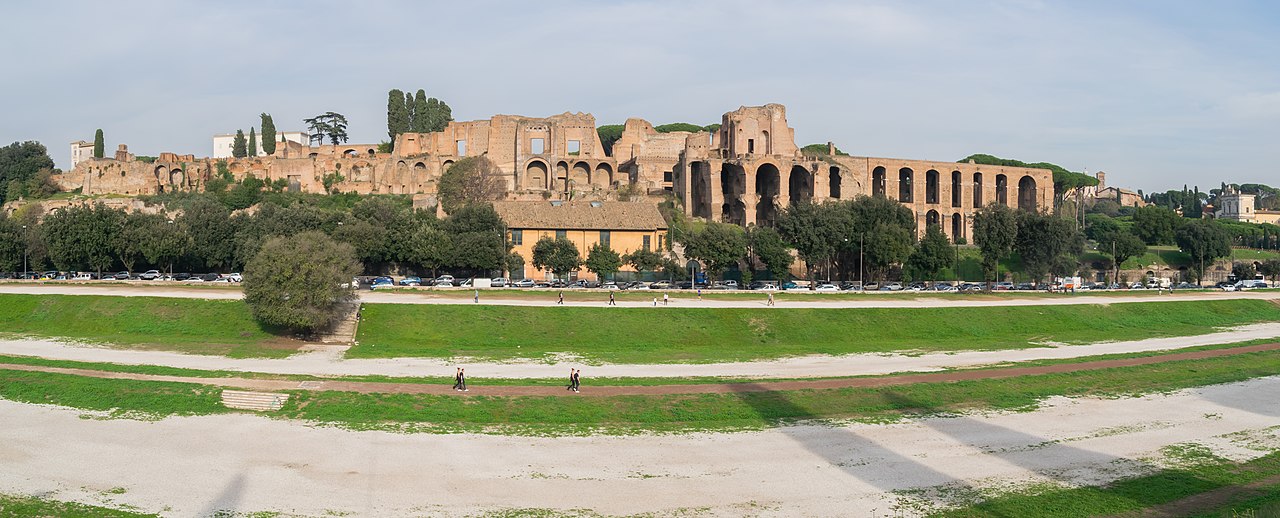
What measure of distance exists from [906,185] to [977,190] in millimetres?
8078

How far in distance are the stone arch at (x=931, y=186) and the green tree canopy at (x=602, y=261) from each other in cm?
4506

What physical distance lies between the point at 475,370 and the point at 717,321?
1488cm

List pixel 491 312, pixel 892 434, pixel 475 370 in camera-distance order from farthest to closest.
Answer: pixel 491 312 → pixel 475 370 → pixel 892 434

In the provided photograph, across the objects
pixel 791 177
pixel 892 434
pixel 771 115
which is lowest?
pixel 892 434

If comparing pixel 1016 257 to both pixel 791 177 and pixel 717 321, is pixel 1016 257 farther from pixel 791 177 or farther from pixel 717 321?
pixel 717 321

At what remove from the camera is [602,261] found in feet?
202

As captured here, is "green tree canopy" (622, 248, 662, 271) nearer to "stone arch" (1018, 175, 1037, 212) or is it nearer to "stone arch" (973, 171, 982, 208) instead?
"stone arch" (973, 171, 982, 208)

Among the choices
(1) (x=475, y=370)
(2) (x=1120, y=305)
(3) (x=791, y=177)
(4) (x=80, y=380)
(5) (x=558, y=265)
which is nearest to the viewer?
(4) (x=80, y=380)

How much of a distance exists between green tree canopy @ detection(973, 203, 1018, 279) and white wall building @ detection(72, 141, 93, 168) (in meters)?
126

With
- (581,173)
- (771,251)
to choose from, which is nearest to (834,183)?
(581,173)

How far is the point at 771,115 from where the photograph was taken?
89.9 m

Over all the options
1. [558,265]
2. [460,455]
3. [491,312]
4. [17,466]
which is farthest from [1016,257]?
[17,466]

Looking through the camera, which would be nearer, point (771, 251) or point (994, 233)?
point (771, 251)

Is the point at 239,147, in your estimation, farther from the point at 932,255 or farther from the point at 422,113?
the point at 932,255
